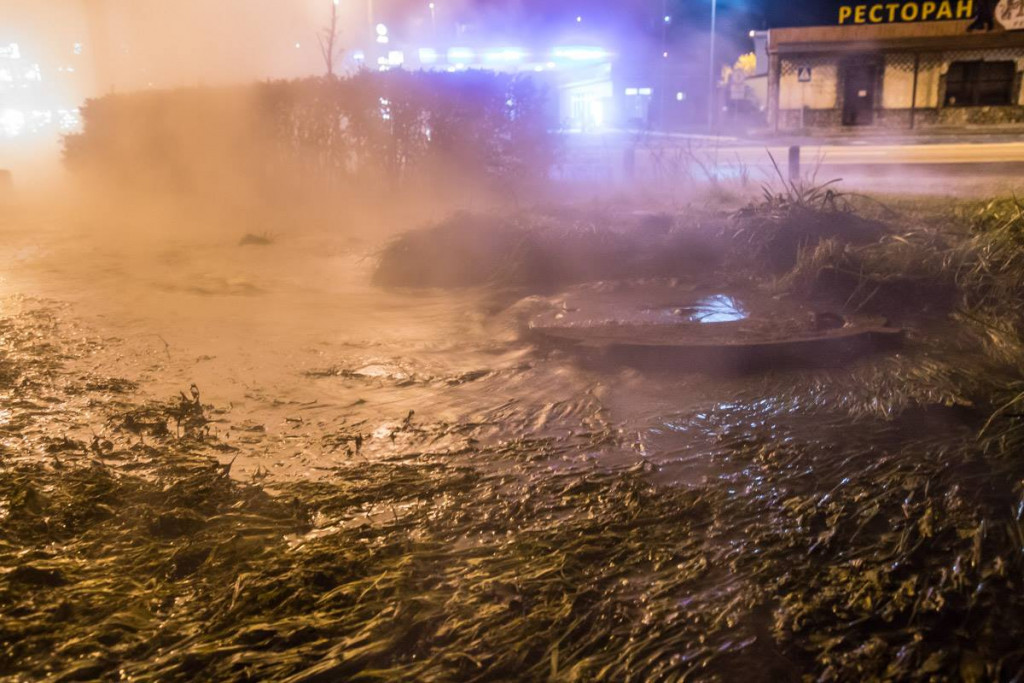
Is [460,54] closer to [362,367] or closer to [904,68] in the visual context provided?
[904,68]

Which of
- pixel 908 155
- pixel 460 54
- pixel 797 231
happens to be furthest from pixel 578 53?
pixel 797 231

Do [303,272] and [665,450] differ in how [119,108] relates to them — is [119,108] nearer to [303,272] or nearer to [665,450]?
[303,272]

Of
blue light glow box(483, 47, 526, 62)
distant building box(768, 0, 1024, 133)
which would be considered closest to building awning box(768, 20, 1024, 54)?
distant building box(768, 0, 1024, 133)

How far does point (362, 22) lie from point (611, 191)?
24.9 meters

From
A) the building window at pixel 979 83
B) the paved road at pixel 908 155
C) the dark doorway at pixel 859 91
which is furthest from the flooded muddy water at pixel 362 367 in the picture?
the building window at pixel 979 83

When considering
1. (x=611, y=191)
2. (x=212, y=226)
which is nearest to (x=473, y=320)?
(x=611, y=191)

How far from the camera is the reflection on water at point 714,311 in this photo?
5.39m

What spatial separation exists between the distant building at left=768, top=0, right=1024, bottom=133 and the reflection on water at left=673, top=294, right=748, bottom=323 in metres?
24.0

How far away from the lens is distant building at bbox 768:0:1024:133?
2617cm

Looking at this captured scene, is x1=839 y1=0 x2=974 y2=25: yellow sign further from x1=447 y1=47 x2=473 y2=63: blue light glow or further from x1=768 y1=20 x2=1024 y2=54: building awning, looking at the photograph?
x1=447 y1=47 x2=473 y2=63: blue light glow

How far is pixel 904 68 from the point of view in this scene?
27406 mm

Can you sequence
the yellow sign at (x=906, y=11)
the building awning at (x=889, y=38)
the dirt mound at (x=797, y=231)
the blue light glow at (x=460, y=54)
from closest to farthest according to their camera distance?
the dirt mound at (x=797, y=231), the building awning at (x=889, y=38), the yellow sign at (x=906, y=11), the blue light glow at (x=460, y=54)

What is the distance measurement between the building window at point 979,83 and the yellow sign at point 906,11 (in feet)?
5.70

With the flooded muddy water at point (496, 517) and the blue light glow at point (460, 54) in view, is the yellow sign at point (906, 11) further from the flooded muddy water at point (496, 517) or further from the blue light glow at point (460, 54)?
the flooded muddy water at point (496, 517)
